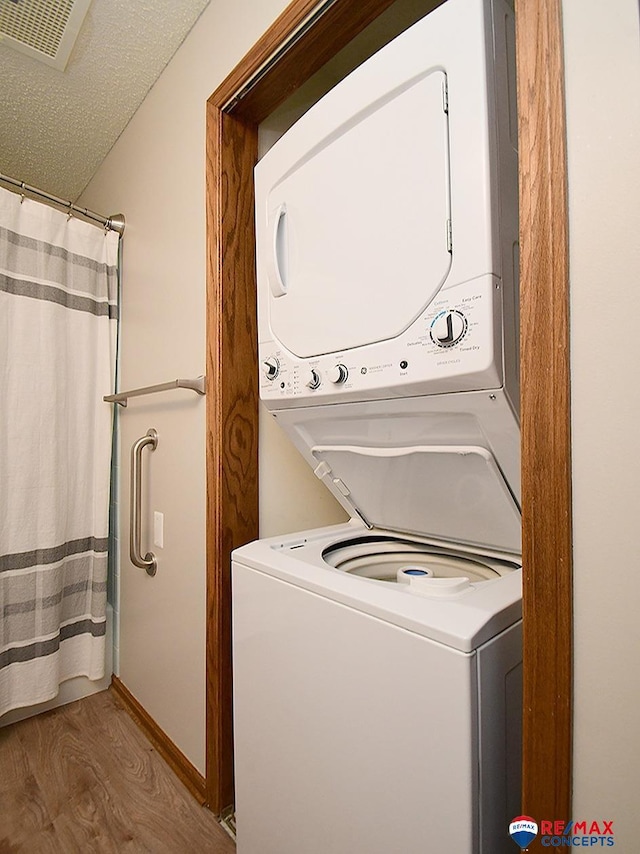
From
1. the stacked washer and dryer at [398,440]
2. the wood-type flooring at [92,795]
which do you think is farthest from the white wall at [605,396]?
the wood-type flooring at [92,795]

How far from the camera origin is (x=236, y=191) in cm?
144

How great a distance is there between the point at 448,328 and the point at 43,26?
1826mm

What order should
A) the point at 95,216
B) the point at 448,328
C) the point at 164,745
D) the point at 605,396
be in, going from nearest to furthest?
the point at 605,396, the point at 448,328, the point at 164,745, the point at 95,216

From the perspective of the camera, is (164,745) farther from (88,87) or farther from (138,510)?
(88,87)

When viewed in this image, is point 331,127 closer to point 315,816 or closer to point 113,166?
point 315,816

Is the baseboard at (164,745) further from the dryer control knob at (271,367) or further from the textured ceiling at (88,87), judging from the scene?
the textured ceiling at (88,87)

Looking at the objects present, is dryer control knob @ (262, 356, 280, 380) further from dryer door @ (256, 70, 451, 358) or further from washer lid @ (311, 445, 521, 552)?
washer lid @ (311, 445, 521, 552)

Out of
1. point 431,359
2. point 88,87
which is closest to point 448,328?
point 431,359

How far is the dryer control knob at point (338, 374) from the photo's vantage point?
0.96 m

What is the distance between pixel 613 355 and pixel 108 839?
1804 millimetres

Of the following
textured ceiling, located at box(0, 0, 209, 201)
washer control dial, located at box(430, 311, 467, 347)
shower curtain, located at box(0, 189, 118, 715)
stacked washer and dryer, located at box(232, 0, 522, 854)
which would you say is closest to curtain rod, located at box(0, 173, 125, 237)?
shower curtain, located at box(0, 189, 118, 715)

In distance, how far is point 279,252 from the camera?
114cm

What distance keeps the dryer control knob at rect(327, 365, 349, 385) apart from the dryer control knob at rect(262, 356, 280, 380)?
0.21 meters

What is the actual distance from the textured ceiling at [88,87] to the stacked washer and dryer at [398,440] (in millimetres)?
897
